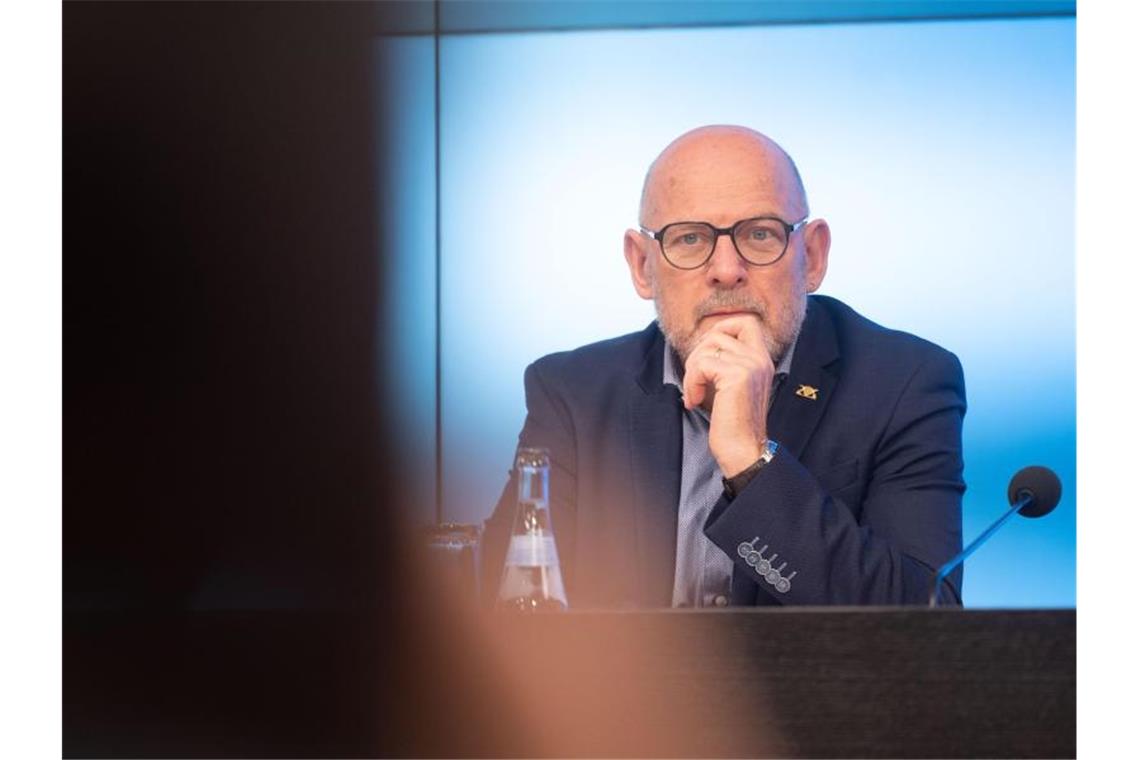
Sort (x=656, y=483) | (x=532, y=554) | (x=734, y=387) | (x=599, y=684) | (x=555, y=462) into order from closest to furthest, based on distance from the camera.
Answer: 1. (x=599, y=684)
2. (x=532, y=554)
3. (x=734, y=387)
4. (x=656, y=483)
5. (x=555, y=462)

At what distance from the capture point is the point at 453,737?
115cm

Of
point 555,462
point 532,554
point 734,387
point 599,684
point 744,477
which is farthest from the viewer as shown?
point 555,462

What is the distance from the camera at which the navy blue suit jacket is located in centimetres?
201

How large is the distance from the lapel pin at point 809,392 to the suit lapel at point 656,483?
21 cm

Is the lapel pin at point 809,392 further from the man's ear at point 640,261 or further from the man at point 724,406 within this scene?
the man's ear at point 640,261

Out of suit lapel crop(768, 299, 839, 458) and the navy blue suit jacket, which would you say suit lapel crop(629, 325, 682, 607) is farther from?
suit lapel crop(768, 299, 839, 458)

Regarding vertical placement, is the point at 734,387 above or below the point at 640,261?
below

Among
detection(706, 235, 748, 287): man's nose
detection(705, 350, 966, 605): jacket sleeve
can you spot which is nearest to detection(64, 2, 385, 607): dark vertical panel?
detection(706, 235, 748, 287): man's nose

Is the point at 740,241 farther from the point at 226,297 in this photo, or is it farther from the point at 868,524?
the point at 226,297

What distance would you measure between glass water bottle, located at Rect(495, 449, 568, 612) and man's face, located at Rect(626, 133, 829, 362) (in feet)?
2.86

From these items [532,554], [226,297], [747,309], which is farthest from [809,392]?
[226,297]

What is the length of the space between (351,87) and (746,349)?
123 cm

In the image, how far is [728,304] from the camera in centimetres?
229

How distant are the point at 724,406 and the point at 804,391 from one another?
0.41 metres
